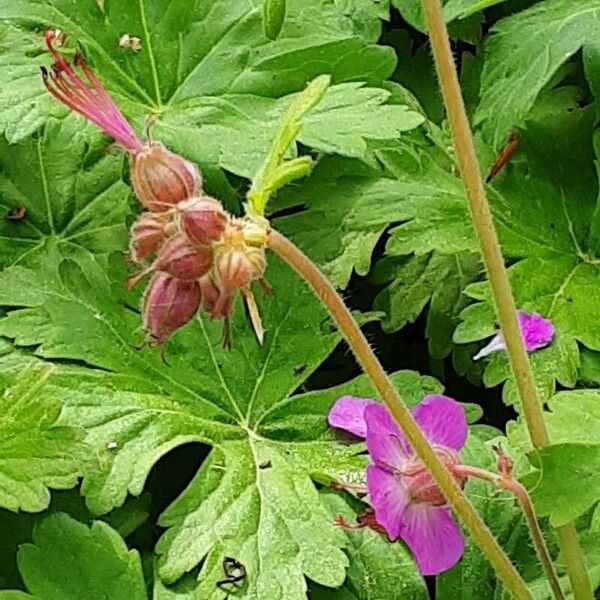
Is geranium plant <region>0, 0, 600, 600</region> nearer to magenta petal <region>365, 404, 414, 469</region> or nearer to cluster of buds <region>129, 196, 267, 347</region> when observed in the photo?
magenta petal <region>365, 404, 414, 469</region>

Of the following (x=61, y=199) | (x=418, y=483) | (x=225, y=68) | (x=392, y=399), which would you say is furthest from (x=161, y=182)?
(x=61, y=199)

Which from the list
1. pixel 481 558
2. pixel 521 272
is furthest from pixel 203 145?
pixel 481 558

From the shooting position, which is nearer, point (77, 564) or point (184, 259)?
point (184, 259)

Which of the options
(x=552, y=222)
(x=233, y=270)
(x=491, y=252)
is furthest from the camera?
(x=552, y=222)

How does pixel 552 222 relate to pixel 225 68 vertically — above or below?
below

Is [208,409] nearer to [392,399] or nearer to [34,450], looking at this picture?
[34,450]

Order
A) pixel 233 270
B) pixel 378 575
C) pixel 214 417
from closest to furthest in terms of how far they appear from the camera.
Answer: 1. pixel 233 270
2. pixel 378 575
3. pixel 214 417

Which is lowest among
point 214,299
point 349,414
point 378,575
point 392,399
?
point 378,575
